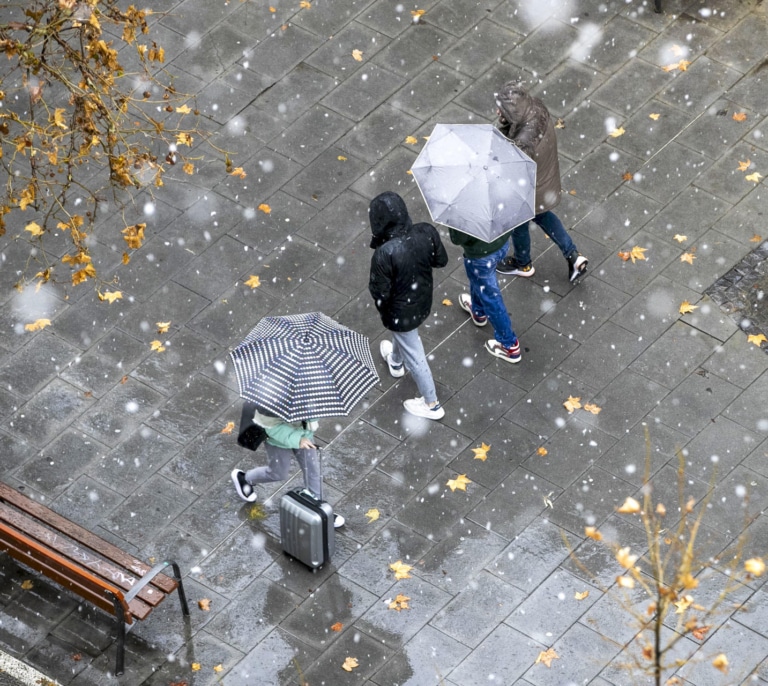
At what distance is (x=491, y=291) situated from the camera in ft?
32.7

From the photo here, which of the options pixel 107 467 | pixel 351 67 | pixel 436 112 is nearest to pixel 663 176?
pixel 436 112

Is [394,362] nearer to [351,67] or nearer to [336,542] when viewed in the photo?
[336,542]

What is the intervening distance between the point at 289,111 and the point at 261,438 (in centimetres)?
422

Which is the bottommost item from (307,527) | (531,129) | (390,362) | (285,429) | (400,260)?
(390,362)

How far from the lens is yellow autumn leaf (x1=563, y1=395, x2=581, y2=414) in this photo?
10.0 metres

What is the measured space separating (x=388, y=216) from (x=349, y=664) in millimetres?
2863

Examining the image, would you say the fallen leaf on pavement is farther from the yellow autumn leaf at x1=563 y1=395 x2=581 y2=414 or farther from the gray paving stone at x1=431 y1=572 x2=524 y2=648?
the yellow autumn leaf at x1=563 y1=395 x2=581 y2=414

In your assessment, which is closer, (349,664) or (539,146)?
(349,664)

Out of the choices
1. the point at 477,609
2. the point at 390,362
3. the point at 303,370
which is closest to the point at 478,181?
the point at 390,362

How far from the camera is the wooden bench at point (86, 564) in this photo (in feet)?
27.5

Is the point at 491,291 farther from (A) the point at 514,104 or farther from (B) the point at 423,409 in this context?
(A) the point at 514,104

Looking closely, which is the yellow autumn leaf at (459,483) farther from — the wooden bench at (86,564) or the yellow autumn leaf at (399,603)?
the wooden bench at (86,564)

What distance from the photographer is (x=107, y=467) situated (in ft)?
32.1

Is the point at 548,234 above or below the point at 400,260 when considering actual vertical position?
below
